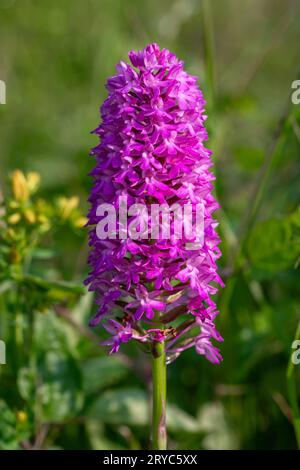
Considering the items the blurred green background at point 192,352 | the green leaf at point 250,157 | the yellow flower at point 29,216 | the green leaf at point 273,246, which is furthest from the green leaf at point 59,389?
the green leaf at point 250,157

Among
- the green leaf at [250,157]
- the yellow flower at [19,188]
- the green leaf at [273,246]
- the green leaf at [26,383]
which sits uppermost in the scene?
the green leaf at [250,157]

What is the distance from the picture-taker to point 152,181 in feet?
5.76

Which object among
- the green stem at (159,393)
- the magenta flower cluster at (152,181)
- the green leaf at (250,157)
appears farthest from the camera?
the green leaf at (250,157)

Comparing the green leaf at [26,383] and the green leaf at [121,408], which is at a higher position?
the green leaf at [26,383]

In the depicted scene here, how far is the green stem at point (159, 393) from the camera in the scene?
191 cm

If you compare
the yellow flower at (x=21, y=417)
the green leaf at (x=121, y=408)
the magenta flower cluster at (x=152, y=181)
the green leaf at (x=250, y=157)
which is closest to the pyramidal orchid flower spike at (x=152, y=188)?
the magenta flower cluster at (x=152, y=181)

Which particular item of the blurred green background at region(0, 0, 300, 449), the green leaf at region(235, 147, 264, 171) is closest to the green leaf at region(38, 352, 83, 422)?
the blurred green background at region(0, 0, 300, 449)

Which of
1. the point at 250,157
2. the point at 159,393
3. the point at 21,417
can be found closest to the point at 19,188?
the point at 21,417

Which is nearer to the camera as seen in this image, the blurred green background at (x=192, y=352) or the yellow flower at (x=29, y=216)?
the yellow flower at (x=29, y=216)

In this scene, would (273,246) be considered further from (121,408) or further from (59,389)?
(59,389)

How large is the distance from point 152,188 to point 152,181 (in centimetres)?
2

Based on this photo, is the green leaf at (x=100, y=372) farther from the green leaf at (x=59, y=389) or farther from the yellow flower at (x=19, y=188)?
the yellow flower at (x=19, y=188)

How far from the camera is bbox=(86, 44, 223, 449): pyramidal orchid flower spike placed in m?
1.77

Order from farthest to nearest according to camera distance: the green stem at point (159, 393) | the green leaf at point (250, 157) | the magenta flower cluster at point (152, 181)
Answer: the green leaf at point (250, 157) < the green stem at point (159, 393) < the magenta flower cluster at point (152, 181)
